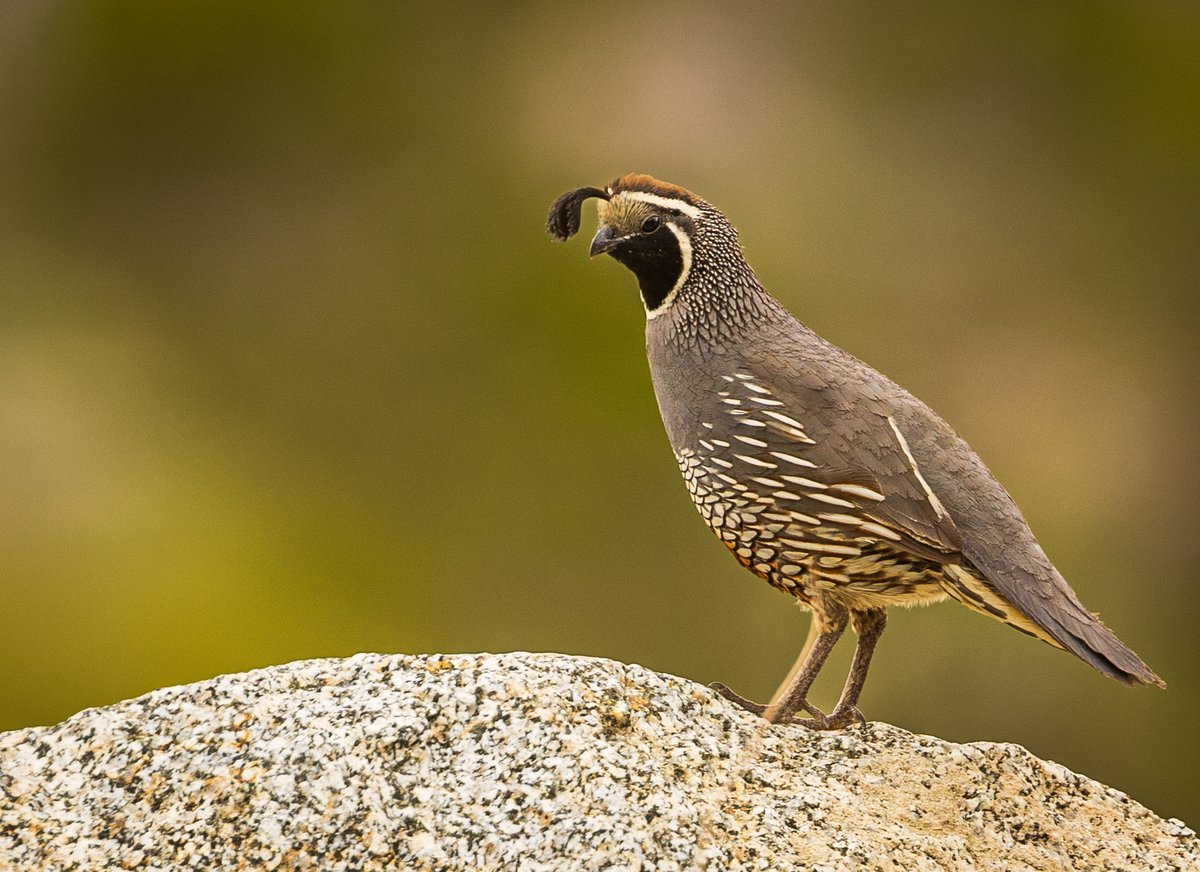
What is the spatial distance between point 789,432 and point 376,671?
1.12m

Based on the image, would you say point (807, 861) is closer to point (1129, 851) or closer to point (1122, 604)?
point (1129, 851)

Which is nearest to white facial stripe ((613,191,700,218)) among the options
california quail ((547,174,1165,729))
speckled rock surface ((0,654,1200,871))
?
california quail ((547,174,1165,729))

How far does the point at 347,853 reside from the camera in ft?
8.37

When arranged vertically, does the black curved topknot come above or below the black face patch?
above

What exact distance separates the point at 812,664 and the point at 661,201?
1250mm

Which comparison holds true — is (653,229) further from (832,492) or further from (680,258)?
(832,492)

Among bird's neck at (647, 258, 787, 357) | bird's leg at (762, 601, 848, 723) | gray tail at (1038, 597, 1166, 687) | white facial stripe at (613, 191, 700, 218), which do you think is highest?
white facial stripe at (613, 191, 700, 218)

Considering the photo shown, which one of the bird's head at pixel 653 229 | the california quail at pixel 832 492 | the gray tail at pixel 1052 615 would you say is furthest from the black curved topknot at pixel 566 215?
the gray tail at pixel 1052 615

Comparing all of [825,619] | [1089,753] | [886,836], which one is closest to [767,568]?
[825,619]

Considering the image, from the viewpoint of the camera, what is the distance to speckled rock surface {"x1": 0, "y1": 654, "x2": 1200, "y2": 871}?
2.58 metres

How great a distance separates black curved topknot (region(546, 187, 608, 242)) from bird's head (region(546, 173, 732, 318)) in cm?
10

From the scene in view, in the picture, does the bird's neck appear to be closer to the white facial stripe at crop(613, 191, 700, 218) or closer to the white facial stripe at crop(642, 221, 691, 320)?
the white facial stripe at crop(642, 221, 691, 320)

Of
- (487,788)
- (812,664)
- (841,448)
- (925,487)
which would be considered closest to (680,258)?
(841,448)

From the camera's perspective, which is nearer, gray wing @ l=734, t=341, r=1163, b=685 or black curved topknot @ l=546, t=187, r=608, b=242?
gray wing @ l=734, t=341, r=1163, b=685
